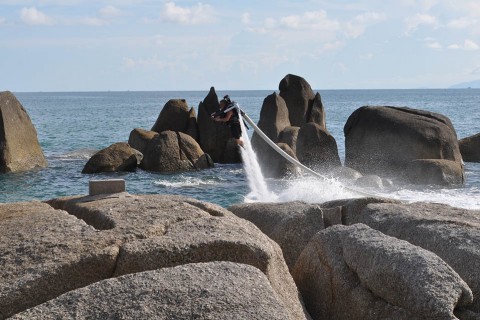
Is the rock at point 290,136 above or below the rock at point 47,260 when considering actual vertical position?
below

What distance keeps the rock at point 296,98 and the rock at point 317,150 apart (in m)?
7.68

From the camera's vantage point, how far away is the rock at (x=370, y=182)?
1013 inches

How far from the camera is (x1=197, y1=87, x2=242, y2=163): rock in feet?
116

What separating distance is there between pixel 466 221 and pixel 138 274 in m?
4.29

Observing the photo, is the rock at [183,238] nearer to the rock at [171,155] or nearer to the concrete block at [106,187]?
the concrete block at [106,187]

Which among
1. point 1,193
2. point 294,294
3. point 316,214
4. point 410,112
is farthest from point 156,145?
point 294,294

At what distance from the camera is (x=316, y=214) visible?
32.7 ft

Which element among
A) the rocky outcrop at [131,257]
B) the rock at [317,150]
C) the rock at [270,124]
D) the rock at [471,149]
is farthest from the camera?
the rock at [471,149]

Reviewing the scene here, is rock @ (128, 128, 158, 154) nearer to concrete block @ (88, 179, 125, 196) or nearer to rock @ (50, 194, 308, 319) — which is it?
concrete block @ (88, 179, 125, 196)

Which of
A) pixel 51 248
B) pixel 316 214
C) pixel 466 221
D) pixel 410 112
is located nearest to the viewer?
pixel 51 248

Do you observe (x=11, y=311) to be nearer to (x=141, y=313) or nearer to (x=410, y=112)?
(x=141, y=313)

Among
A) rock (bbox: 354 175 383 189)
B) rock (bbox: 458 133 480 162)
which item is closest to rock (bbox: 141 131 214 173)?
rock (bbox: 354 175 383 189)

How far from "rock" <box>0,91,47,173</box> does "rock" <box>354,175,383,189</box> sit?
1388cm

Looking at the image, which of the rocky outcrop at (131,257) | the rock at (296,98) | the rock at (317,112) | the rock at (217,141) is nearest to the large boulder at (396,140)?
the rock at (217,141)
